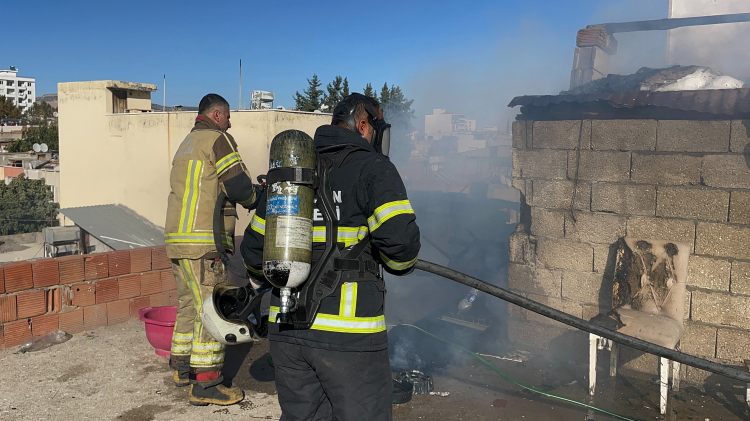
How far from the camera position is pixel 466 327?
19.4 ft

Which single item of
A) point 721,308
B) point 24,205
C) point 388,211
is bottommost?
point 24,205

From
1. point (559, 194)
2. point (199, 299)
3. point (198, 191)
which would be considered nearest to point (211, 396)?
point (199, 299)

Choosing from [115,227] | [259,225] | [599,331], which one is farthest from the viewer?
[115,227]

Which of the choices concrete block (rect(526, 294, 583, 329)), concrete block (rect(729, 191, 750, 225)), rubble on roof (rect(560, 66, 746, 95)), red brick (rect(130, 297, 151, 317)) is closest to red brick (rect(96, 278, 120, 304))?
red brick (rect(130, 297, 151, 317))

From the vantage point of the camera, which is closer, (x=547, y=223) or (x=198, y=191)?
(x=198, y=191)

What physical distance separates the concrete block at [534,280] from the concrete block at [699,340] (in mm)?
1119

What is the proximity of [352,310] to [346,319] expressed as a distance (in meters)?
0.04

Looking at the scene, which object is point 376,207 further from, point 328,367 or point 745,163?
point 745,163

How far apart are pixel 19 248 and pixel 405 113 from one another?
2524 centimetres

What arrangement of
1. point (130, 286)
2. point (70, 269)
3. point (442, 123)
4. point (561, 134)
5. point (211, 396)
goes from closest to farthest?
1. point (211, 396)
2. point (70, 269)
3. point (561, 134)
4. point (130, 286)
5. point (442, 123)

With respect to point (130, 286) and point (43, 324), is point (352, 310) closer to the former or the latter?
point (43, 324)

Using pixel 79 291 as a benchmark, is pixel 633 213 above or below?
above

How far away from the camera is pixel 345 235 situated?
2.28m

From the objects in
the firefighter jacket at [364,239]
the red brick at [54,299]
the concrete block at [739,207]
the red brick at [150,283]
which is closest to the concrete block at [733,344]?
the concrete block at [739,207]
